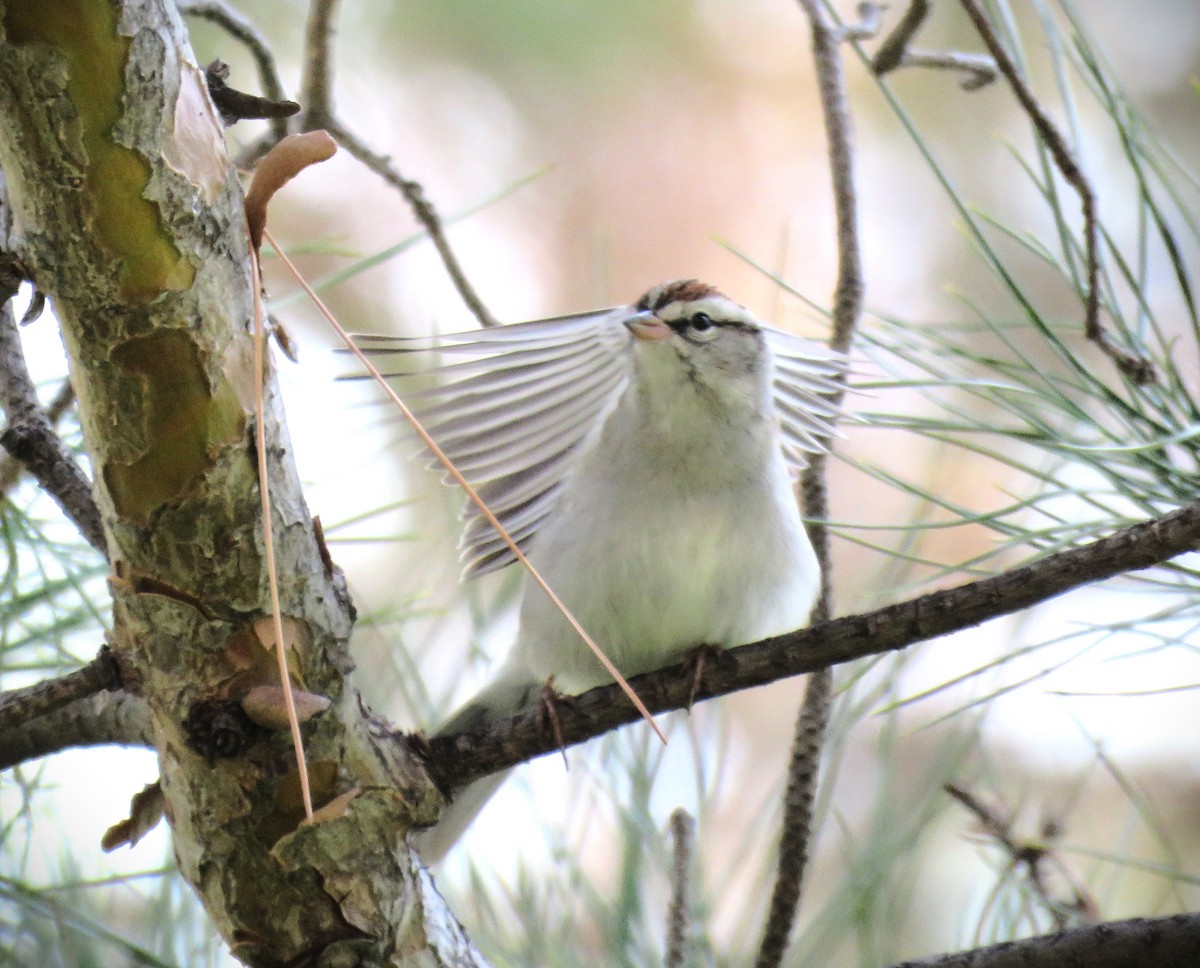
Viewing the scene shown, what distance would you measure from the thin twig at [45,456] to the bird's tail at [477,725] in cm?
38

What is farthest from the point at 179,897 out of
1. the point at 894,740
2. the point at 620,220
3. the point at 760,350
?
the point at 620,220

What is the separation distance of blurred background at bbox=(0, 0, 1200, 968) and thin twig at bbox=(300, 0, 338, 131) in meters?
0.07

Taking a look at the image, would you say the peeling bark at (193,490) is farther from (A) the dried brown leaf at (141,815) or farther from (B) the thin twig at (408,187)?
(B) the thin twig at (408,187)

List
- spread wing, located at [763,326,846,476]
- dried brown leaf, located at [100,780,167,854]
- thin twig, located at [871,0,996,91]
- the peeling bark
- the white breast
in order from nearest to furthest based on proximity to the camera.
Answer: the peeling bark
dried brown leaf, located at [100,780,167,854]
thin twig, located at [871,0,996,91]
the white breast
spread wing, located at [763,326,846,476]

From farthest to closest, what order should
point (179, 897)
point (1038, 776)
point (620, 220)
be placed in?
point (620, 220) < point (1038, 776) < point (179, 897)

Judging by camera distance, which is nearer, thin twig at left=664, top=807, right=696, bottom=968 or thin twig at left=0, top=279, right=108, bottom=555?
thin twig at left=0, top=279, right=108, bottom=555

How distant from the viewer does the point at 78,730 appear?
0.83 metres

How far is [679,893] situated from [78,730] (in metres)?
0.42

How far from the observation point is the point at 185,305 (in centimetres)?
63

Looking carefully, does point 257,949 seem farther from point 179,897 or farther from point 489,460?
point 489,460

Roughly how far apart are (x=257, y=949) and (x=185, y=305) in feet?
1.09

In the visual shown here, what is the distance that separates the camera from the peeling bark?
1.95ft

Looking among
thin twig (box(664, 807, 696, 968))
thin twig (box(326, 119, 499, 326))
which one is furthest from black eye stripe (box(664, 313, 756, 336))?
thin twig (box(664, 807, 696, 968))

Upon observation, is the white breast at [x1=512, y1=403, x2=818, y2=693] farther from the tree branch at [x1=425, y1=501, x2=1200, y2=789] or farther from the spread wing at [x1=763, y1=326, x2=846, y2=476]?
the tree branch at [x1=425, y1=501, x2=1200, y2=789]
